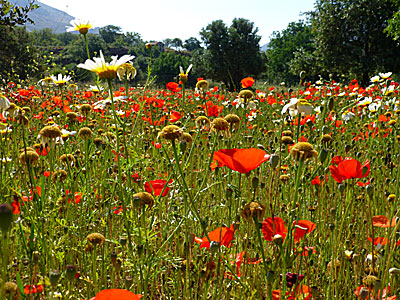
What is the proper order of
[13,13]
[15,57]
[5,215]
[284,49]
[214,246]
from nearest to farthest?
[5,215] < [214,246] < [13,13] < [15,57] < [284,49]

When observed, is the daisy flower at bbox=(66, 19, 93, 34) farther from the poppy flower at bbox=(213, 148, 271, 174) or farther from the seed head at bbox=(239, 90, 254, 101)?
the poppy flower at bbox=(213, 148, 271, 174)

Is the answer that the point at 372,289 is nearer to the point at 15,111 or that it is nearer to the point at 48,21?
the point at 15,111

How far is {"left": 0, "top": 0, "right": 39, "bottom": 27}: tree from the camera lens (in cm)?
315

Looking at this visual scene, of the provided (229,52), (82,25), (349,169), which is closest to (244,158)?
(349,169)

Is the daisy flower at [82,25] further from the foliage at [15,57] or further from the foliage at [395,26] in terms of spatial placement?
the foliage at [395,26]

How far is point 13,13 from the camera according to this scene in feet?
11.0

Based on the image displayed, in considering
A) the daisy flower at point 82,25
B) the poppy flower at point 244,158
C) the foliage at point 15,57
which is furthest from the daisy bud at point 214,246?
the foliage at point 15,57

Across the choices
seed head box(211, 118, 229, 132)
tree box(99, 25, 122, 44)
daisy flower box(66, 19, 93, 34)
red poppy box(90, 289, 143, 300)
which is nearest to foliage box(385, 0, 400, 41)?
daisy flower box(66, 19, 93, 34)

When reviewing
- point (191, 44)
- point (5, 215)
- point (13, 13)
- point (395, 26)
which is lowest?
point (5, 215)

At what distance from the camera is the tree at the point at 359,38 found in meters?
15.6

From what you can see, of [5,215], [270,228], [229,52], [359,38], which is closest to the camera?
[5,215]

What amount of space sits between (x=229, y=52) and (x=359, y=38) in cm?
1179

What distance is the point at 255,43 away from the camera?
1113 inches

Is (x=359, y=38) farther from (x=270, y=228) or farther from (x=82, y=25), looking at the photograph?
(x=270, y=228)
